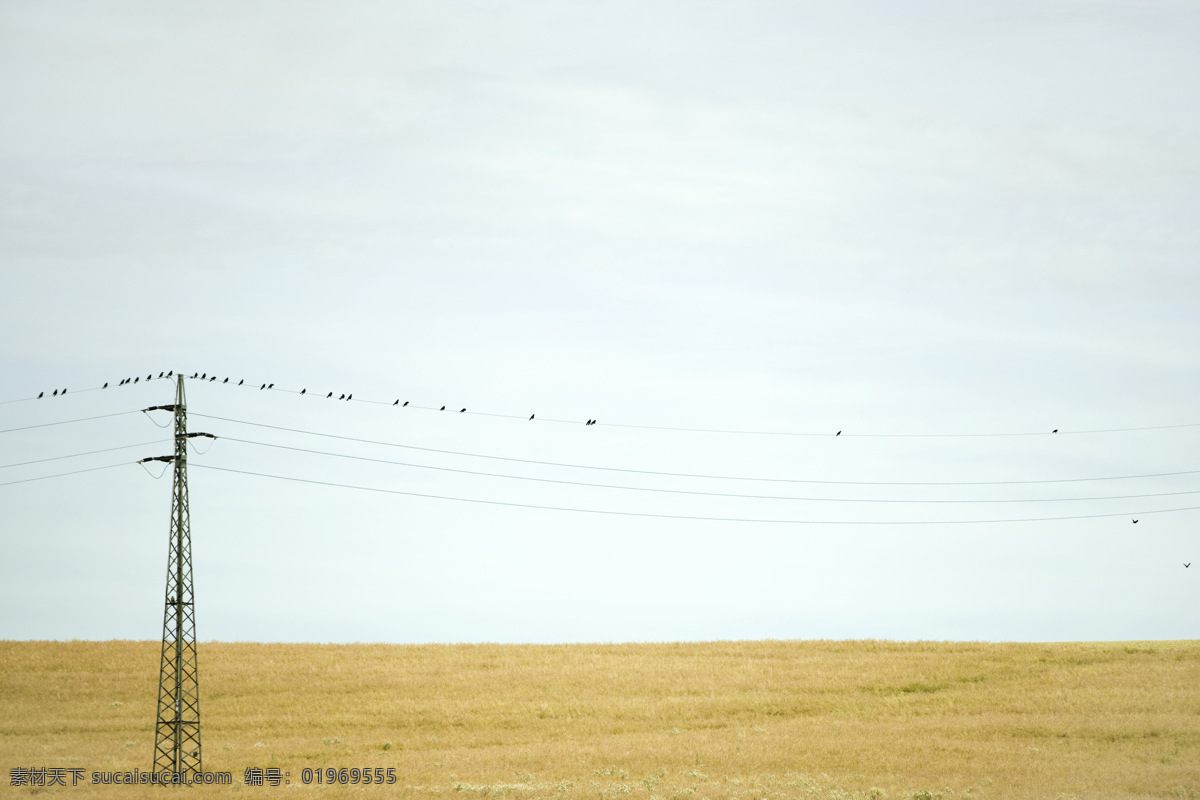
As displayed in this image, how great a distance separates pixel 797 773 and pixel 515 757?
33.7 ft

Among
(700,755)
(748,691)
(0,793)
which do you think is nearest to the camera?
(0,793)

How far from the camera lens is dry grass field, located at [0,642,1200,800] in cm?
3244

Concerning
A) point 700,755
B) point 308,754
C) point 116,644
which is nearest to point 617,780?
point 700,755

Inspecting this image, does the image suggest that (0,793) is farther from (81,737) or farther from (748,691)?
(748,691)

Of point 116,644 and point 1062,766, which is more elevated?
point 116,644

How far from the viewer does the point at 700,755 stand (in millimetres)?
36562

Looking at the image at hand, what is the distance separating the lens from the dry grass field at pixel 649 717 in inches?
1277

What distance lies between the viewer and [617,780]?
3275cm

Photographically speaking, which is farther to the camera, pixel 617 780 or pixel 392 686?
pixel 392 686

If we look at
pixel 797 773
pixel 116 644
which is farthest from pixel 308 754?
pixel 116 644

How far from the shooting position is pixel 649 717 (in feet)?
150

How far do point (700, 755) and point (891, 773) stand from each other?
6.71 meters

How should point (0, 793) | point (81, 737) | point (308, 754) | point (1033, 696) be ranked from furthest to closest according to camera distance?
point (1033, 696)
point (81, 737)
point (308, 754)
point (0, 793)

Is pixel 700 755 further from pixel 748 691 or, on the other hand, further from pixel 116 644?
pixel 116 644
